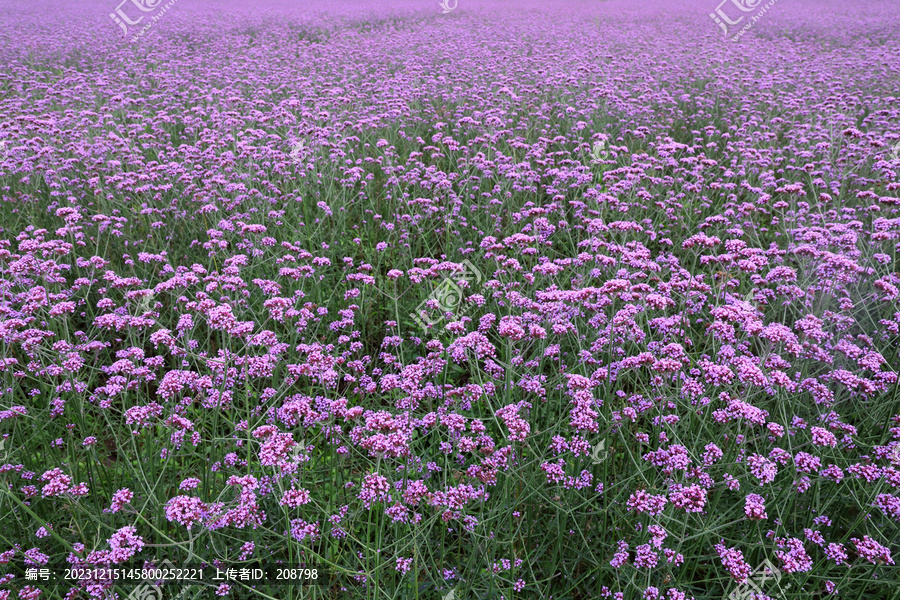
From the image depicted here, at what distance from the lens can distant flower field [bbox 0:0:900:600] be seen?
7.12ft

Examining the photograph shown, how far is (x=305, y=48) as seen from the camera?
14547 mm

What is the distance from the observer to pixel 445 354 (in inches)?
138

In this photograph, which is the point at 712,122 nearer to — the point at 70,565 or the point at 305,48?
the point at 70,565

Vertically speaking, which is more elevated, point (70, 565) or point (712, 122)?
point (712, 122)

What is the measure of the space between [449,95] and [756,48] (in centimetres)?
1185

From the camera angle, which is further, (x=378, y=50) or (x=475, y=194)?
(x=378, y=50)

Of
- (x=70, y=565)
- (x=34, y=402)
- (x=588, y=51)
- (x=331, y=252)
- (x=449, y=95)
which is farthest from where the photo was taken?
(x=588, y=51)

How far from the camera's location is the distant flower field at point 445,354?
85.4 inches

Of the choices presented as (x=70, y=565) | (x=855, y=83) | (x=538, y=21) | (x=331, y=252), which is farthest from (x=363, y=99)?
(x=538, y=21)

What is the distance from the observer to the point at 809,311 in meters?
3.45

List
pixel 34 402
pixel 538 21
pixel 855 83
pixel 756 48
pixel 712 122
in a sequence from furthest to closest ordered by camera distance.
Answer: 1. pixel 538 21
2. pixel 756 48
3. pixel 855 83
4. pixel 712 122
5. pixel 34 402

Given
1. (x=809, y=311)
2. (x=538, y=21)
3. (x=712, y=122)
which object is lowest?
(x=809, y=311)

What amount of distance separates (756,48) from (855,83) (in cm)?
614

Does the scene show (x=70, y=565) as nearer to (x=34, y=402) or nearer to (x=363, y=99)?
(x=34, y=402)
